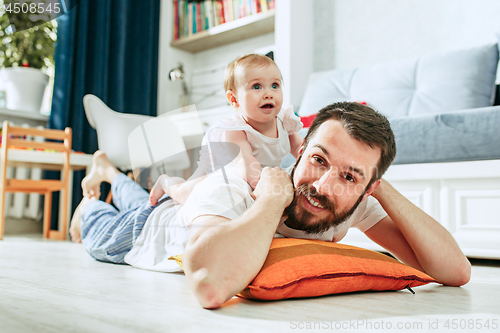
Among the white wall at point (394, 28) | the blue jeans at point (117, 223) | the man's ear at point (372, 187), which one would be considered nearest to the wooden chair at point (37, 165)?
the blue jeans at point (117, 223)

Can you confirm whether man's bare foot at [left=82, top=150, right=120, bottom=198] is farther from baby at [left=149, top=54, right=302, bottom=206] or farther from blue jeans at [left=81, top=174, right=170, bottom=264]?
baby at [left=149, top=54, right=302, bottom=206]

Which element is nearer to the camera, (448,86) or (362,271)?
(362,271)

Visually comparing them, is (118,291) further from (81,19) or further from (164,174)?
(81,19)

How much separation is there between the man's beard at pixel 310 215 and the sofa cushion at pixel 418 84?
1.31 meters

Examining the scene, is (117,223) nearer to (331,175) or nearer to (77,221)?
(77,221)

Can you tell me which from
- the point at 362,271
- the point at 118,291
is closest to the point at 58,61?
the point at 118,291

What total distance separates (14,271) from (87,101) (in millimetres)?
1719

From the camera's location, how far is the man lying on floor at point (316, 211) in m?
0.67

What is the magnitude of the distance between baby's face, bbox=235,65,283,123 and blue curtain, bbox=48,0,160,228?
2171 millimetres

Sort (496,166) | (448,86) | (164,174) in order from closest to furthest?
(164,174) < (496,166) < (448,86)

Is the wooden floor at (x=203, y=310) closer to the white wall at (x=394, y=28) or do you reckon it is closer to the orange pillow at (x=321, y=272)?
the orange pillow at (x=321, y=272)

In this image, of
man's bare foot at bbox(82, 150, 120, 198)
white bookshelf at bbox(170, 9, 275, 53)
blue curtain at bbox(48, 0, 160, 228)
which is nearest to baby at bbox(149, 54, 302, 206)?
man's bare foot at bbox(82, 150, 120, 198)

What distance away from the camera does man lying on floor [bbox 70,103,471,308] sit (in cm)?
67

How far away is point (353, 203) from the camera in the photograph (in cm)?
85
